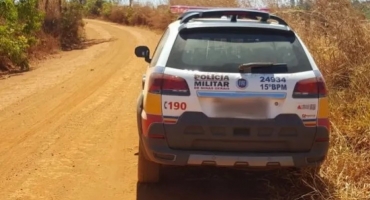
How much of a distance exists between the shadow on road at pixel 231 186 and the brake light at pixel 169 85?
1147 millimetres

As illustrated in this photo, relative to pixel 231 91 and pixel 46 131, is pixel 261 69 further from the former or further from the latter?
pixel 46 131

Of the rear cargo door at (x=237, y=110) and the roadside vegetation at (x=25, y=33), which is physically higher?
the rear cargo door at (x=237, y=110)

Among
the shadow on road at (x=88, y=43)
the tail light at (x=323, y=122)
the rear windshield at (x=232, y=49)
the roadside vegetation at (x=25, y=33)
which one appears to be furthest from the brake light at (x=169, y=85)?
the shadow on road at (x=88, y=43)

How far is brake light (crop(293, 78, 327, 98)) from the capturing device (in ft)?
13.3

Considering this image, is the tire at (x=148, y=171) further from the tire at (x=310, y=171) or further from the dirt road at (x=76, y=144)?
the tire at (x=310, y=171)

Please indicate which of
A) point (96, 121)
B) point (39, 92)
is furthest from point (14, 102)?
point (96, 121)

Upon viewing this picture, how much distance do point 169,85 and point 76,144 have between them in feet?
9.28

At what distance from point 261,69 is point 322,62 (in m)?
3.96

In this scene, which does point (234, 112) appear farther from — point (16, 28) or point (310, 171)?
point (16, 28)

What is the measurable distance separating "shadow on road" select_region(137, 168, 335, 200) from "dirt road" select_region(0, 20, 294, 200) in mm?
10

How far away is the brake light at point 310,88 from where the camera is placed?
4.07m

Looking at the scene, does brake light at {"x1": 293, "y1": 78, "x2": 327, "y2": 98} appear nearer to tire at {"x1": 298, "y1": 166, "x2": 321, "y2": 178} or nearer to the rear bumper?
the rear bumper

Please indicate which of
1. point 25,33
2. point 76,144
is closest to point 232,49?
point 76,144

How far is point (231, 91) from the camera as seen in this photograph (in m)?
4.03
